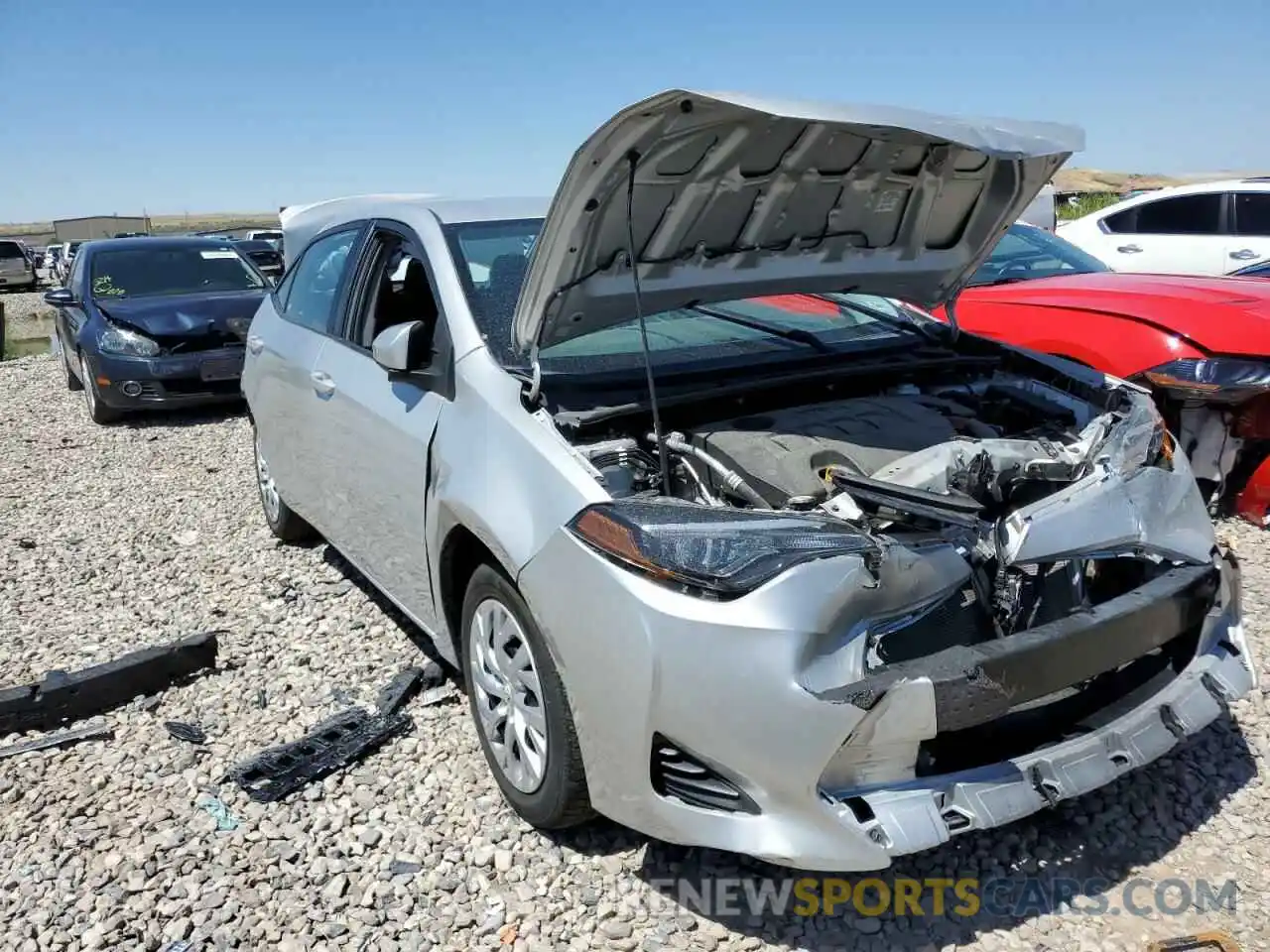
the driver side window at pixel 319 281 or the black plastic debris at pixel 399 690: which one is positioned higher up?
the driver side window at pixel 319 281

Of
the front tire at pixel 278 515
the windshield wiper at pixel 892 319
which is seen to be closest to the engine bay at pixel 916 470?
the windshield wiper at pixel 892 319

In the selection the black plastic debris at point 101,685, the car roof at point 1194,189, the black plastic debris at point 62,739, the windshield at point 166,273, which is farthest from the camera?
the car roof at point 1194,189

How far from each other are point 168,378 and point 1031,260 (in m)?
7.12

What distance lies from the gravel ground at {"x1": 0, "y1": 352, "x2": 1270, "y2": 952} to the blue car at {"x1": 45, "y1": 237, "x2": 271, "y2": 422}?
5.09 metres

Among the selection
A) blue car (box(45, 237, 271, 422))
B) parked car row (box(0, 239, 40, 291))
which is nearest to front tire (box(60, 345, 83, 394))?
blue car (box(45, 237, 271, 422))

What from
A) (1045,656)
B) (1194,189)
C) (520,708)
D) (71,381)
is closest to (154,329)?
(71,381)

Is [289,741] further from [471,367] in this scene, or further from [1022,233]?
[1022,233]

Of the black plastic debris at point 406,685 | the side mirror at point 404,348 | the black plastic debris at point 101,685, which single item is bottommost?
the black plastic debris at point 406,685

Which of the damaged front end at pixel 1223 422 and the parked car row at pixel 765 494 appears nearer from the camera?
the parked car row at pixel 765 494

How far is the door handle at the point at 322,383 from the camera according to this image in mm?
3959

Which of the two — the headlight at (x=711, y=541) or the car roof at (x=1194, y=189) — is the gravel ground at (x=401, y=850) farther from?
the car roof at (x=1194, y=189)

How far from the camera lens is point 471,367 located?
306 cm

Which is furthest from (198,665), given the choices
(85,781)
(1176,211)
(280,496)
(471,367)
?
(1176,211)

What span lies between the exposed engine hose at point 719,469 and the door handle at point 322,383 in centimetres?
161
